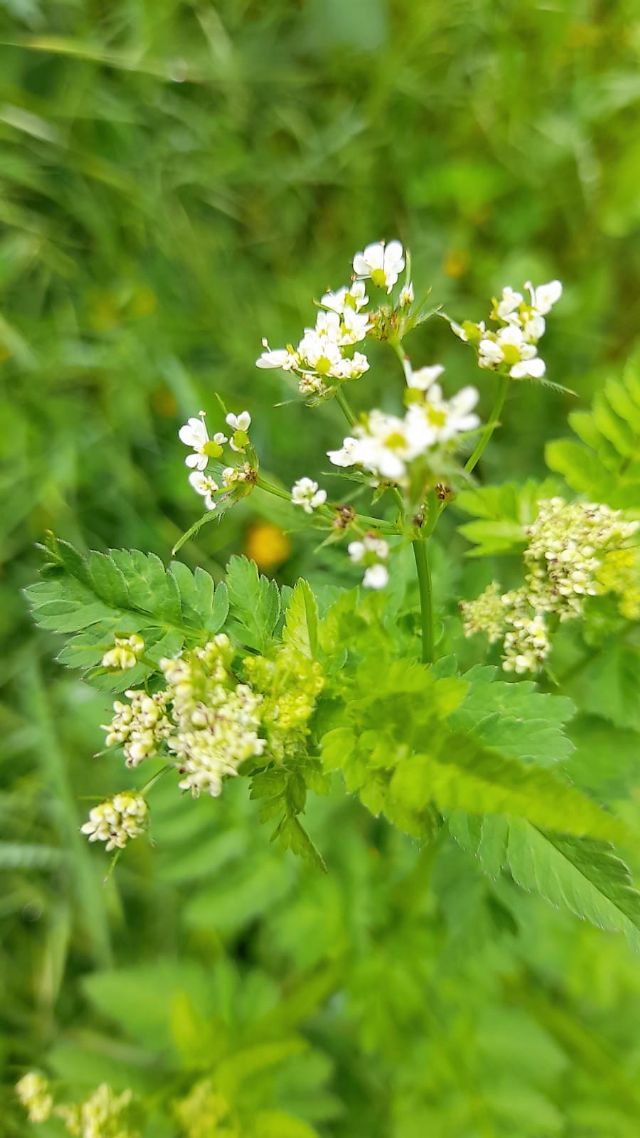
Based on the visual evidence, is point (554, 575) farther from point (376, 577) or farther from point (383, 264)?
point (383, 264)

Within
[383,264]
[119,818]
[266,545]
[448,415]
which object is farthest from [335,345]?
[266,545]

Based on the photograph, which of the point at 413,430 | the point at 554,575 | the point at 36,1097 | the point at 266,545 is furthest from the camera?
the point at 266,545

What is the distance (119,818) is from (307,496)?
58 cm

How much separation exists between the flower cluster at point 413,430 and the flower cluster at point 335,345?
0.80 ft

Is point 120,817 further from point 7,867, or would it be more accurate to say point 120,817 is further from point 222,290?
point 222,290

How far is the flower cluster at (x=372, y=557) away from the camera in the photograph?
1.16 m

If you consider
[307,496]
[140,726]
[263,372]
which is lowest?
[140,726]

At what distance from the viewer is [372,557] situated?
1183 mm

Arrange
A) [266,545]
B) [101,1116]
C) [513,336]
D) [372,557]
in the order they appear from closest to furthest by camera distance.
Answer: [372,557]
[513,336]
[101,1116]
[266,545]

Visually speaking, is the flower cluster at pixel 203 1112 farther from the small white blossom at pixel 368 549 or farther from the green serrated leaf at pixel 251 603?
the small white blossom at pixel 368 549

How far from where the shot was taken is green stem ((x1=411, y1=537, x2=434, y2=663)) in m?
1.33

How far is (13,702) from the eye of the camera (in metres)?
3.04

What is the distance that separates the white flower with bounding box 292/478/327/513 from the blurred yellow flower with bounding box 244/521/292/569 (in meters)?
1.78

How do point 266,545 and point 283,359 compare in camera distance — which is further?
point 266,545
